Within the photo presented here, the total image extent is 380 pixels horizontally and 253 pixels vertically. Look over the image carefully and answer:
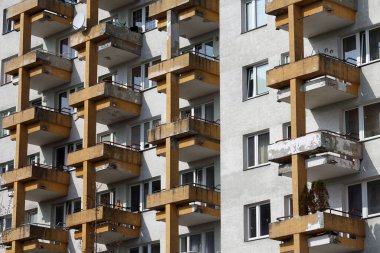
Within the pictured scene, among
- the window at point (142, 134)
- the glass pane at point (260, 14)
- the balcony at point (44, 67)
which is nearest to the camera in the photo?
the glass pane at point (260, 14)

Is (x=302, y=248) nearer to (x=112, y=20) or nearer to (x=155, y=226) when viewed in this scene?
(x=155, y=226)

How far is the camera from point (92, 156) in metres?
→ 66.8

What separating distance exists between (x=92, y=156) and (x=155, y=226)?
5039 mm

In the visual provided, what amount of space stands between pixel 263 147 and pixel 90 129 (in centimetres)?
1260

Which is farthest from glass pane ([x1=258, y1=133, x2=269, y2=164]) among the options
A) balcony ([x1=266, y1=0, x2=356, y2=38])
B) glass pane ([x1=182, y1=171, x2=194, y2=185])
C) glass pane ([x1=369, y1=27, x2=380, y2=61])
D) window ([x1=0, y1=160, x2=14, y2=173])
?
window ([x1=0, y1=160, x2=14, y2=173])

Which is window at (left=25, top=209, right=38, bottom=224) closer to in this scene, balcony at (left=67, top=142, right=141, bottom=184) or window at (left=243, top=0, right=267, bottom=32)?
balcony at (left=67, top=142, right=141, bottom=184)

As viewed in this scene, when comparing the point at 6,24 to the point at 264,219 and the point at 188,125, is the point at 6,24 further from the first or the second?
the point at 264,219

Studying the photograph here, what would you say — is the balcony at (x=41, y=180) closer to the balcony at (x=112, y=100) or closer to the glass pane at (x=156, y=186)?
the balcony at (x=112, y=100)

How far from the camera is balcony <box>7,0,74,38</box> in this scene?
73.9m

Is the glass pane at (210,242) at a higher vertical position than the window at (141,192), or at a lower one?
lower

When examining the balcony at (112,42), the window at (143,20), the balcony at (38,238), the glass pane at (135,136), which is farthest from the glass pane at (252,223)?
the balcony at (38,238)

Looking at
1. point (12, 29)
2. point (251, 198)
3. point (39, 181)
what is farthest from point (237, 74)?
point (12, 29)

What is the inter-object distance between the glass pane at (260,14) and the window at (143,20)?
373 inches

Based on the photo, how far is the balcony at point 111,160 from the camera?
66350mm
